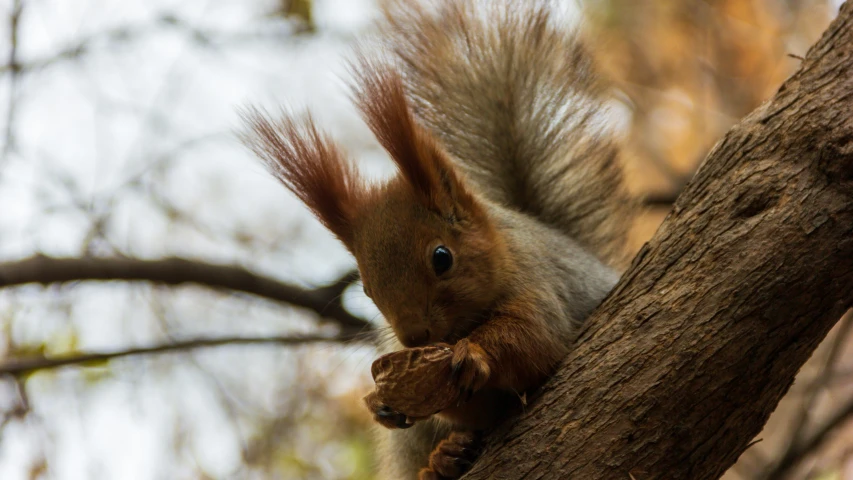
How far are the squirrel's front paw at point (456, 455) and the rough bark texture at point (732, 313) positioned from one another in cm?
15

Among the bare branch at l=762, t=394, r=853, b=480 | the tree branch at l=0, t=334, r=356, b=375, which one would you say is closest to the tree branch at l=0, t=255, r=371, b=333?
the tree branch at l=0, t=334, r=356, b=375

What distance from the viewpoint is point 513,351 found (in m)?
2.07

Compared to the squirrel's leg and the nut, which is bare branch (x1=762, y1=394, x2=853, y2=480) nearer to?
the squirrel's leg

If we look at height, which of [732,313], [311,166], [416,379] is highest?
[732,313]

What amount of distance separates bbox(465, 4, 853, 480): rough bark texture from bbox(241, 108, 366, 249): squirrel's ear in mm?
905

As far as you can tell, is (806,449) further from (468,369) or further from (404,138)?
(404,138)

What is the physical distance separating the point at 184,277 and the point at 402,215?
1.19 m

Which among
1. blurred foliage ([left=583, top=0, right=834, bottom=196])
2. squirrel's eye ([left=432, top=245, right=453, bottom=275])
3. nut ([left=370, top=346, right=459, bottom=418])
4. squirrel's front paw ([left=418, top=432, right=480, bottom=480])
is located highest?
blurred foliage ([left=583, top=0, right=834, bottom=196])

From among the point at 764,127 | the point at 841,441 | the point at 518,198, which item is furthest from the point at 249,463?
the point at 841,441

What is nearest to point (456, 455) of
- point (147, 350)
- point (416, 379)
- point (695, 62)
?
point (416, 379)

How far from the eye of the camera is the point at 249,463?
3617 mm

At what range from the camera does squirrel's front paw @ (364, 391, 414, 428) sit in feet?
6.45

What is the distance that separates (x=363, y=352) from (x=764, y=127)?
1.64 metres

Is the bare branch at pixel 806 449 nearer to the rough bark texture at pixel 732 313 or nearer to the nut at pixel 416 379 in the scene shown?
the rough bark texture at pixel 732 313
